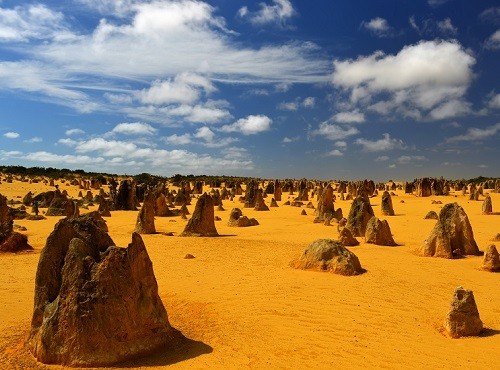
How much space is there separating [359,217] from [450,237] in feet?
16.9

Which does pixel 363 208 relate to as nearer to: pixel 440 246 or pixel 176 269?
pixel 440 246

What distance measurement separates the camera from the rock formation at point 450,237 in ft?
50.3

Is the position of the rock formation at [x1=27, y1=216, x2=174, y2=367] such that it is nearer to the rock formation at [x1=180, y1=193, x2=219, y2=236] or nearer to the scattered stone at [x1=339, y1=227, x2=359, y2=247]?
the scattered stone at [x1=339, y1=227, x2=359, y2=247]

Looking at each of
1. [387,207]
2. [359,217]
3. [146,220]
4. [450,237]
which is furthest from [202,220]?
[387,207]

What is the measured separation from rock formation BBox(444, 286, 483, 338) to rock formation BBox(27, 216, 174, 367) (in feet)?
16.8

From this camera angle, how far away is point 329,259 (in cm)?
1254

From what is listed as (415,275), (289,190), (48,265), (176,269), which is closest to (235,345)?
(48,265)

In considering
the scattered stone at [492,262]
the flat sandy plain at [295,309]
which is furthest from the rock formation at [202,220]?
the scattered stone at [492,262]

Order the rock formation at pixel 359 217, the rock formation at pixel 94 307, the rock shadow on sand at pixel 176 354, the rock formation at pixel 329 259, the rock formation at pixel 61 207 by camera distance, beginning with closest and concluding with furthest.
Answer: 1. the rock formation at pixel 94 307
2. the rock shadow on sand at pixel 176 354
3. the rock formation at pixel 329 259
4. the rock formation at pixel 359 217
5. the rock formation at pixel 61 207

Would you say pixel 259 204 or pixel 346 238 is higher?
pixel 259 204

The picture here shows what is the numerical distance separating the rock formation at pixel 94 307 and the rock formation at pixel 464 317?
202 inches

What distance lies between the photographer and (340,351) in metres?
7.30

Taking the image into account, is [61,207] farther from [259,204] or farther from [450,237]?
[450,237]

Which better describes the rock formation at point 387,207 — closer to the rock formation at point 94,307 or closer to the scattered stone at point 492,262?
the scattered stone at point 492,262
